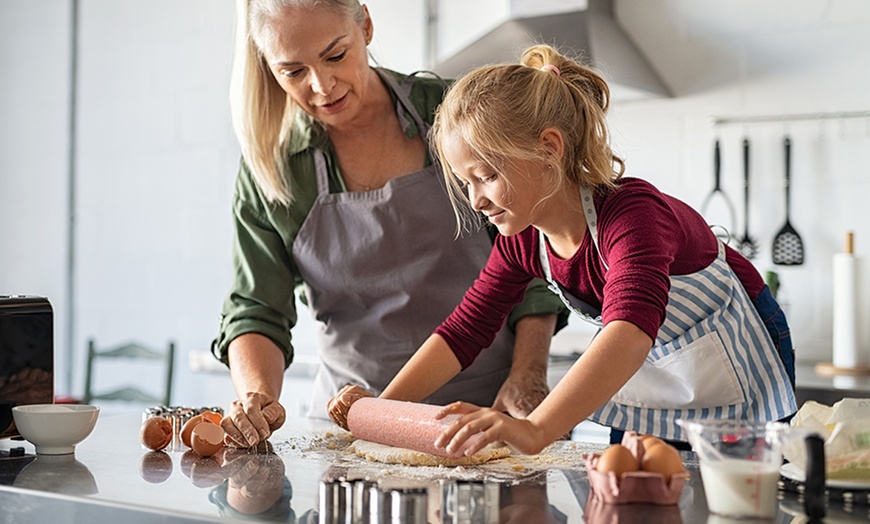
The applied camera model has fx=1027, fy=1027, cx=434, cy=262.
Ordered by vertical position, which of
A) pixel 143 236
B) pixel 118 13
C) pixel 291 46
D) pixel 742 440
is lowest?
pixel 742 440

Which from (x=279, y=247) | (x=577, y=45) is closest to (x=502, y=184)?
(x=279, y=247)

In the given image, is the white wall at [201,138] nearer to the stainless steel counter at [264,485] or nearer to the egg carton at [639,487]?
the stainless steel counter at [264,485]

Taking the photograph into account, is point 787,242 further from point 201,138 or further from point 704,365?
point 201,138

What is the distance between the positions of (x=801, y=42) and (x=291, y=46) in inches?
67.6

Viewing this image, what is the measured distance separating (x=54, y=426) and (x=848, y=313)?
196cm

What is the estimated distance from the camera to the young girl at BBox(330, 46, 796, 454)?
46.5 inches

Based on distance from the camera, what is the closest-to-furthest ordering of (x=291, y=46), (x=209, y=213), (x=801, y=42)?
1. (x=291, y=46)
2. (x=801, y=42)
3. (x=209, y=213)

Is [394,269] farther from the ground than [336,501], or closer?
farther from the ground

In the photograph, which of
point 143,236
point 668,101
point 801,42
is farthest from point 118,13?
point 801,42

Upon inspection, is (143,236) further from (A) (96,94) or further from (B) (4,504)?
(B) (4,504)

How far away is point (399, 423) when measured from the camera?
1.25 meters

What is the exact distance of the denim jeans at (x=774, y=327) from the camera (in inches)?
59.6

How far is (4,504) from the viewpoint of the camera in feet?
3.67

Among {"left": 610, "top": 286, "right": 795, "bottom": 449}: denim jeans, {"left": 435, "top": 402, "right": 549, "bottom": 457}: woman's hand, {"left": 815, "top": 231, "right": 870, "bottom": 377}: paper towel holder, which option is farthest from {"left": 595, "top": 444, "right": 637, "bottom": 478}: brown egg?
{"left": 815, "top": 231, "right": 870, "bottom": 377}: paper towel holder
